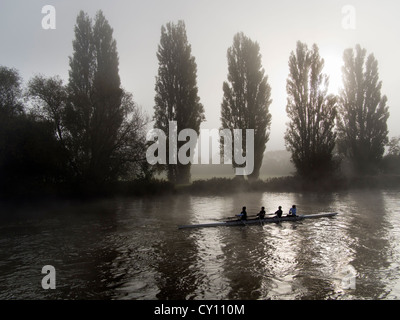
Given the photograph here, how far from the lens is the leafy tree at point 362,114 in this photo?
46281 mm

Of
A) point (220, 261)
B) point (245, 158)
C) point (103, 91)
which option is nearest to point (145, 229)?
point (220, 261)

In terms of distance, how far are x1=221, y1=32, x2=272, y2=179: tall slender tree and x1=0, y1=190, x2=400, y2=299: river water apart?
20.0 metres

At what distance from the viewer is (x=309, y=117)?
42188 millimetres

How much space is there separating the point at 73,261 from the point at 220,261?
6022mm

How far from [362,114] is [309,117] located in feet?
36.3

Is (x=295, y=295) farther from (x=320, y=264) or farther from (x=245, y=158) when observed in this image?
(x=245, y=158)

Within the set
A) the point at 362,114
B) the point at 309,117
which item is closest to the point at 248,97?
the point at 309,117

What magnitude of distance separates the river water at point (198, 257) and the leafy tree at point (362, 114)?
84.7 feet

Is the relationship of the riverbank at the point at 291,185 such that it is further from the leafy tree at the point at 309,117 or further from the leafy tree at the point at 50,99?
the leafy tree at the point at 50,99

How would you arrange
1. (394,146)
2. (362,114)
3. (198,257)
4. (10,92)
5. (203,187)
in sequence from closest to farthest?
(198,257) → (10,92) → (203,187) → (362,114) → (394,146)

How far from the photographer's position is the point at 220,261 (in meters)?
12.3

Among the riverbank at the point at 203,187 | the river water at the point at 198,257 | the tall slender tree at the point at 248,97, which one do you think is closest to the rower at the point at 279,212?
the river water at the point at 198,257

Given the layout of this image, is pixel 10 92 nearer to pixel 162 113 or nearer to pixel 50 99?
pixel 50 99
